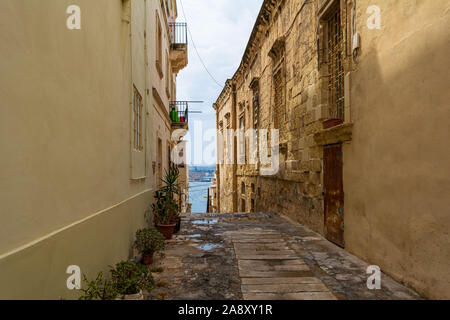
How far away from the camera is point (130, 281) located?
285 cm

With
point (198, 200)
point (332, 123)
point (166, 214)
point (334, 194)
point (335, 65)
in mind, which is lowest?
point (198, 200)

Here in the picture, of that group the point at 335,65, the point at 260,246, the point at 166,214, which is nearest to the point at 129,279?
the point at 260,246

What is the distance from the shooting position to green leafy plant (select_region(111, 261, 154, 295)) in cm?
286

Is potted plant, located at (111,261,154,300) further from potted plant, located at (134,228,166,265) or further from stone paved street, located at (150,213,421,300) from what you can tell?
potted plant, located at (134,228,166,265)

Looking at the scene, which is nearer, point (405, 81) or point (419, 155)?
point (419, 155)

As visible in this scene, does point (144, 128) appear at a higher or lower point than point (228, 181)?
higher

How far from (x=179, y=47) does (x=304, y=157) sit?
28.8 ft

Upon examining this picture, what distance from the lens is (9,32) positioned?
151cm

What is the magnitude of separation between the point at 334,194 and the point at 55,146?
4.67 m

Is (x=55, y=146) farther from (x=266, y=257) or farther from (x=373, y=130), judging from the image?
(x=373, y=130)

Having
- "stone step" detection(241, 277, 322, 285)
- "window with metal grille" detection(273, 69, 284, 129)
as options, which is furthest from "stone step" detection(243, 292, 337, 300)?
"window with metal grille" detection(273, 69, 284, 129)

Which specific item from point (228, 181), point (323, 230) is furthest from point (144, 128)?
point (228, 181)

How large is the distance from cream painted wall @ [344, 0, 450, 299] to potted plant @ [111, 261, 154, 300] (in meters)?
2.95

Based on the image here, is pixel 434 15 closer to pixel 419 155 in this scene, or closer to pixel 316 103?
pixel 419 155
